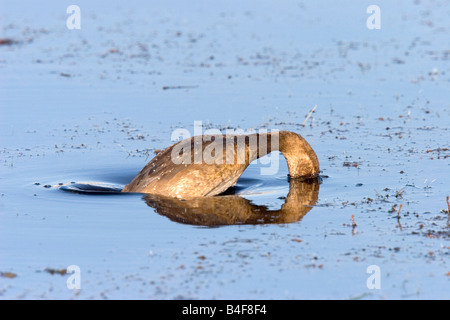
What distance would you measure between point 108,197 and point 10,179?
1.57m

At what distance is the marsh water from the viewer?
276 inches

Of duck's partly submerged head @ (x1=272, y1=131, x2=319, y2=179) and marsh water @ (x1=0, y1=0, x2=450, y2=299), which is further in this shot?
duck's partly submerged head @ (x1=272, y1=131, x2=319, y2=179)

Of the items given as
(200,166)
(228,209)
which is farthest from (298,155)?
(228,209)

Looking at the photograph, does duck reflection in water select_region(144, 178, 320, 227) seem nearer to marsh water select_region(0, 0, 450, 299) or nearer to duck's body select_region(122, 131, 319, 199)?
marsh water select_region(0, 0, 450, 299)

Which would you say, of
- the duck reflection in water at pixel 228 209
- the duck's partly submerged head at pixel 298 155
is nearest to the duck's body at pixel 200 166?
the duck reflection in water at pixel 228 209

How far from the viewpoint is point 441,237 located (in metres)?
7.89

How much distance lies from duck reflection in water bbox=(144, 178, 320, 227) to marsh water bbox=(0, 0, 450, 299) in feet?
0.11

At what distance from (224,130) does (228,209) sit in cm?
373

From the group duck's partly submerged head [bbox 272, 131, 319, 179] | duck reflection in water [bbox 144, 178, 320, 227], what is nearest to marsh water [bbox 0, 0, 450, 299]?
duck reflection in water [bbox 144, 178, 320, 227]

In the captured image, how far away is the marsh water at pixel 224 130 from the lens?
7008 millimetres

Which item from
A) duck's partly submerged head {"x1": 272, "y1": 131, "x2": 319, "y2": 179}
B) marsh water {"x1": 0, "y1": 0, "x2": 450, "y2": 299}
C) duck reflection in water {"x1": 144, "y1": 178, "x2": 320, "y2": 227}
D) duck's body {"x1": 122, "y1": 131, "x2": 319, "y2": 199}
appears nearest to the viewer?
marsh water {"x1": 0, "y1": 0, "x2": 450, "y2": 299}

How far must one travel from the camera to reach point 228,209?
9.20 m
